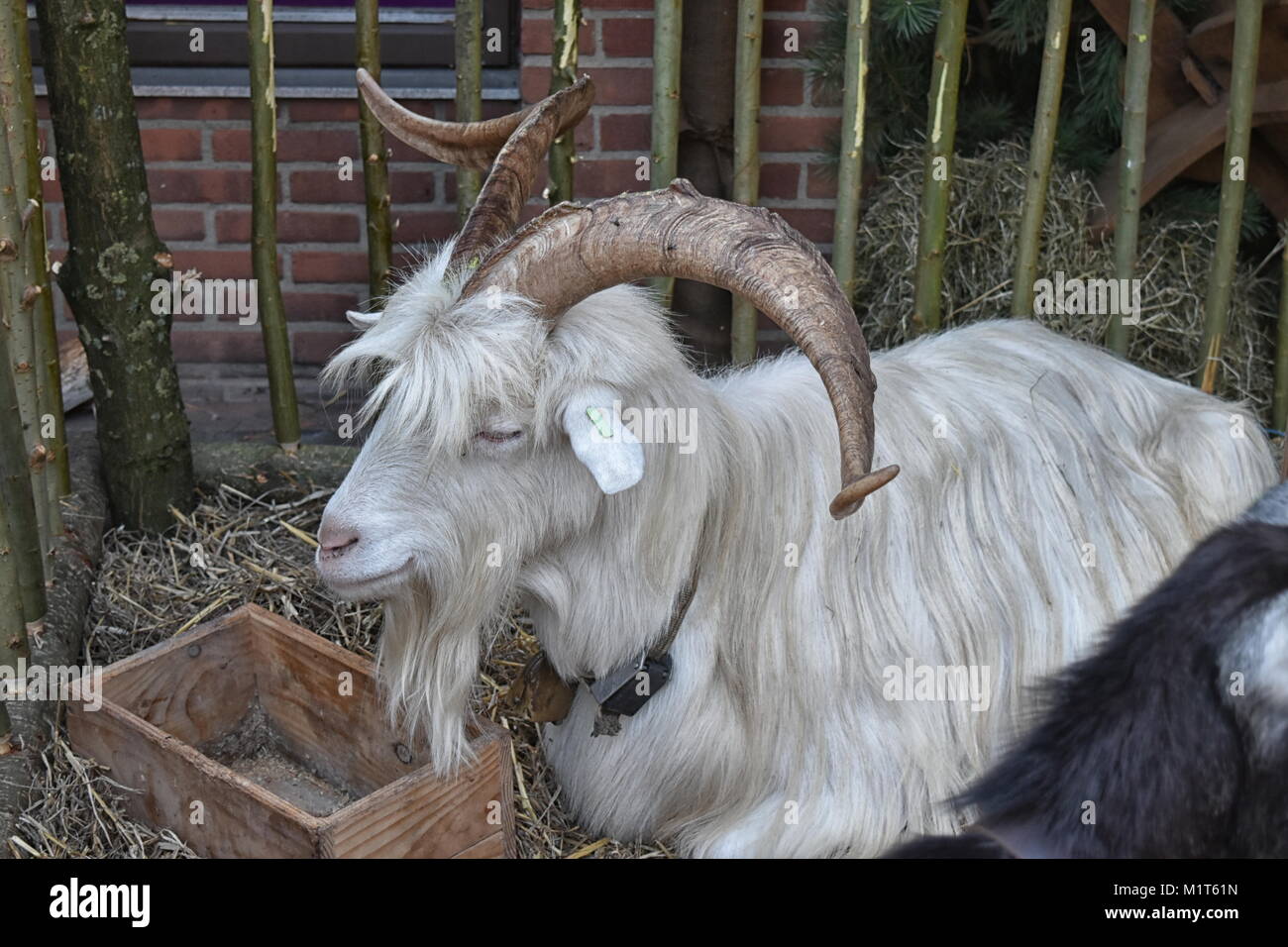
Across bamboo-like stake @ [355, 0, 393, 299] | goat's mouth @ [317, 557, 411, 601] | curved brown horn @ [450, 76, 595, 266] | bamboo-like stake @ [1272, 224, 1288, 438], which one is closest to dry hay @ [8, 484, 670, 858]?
goat's mouth @ [317, 557, 411, 601]

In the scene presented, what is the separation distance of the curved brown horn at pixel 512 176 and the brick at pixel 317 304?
199cm

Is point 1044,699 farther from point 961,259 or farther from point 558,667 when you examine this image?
point 961,259

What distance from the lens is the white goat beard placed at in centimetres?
271

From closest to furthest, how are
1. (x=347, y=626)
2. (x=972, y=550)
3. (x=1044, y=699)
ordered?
(x=1044, y=699) → (x=972, y=550) → (x=347, y=626)

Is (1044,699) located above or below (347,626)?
above

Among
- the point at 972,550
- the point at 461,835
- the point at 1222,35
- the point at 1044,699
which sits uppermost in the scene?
the point at 1222,35

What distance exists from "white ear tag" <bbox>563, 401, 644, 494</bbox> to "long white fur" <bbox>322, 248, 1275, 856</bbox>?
0.19 ft

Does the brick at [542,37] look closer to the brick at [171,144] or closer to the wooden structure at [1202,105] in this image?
the brick at [171,144]

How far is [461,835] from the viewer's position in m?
2.79

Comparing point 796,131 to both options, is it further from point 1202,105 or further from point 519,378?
point 519,378

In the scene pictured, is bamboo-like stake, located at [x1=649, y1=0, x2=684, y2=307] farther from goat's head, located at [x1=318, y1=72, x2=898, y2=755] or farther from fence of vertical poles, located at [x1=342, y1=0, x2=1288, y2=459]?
goat's head, located at [x1=318, y1=72, x2=898, y2=755]

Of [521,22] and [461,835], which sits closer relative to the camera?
[461,835]

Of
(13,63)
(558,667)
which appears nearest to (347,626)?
(558,667)

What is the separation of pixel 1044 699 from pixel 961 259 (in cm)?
269
